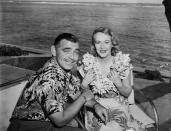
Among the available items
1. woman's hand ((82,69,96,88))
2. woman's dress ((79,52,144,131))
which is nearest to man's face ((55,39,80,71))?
woman's hand ((82,69,96,88))

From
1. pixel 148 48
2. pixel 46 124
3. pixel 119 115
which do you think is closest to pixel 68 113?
pixel 46 124

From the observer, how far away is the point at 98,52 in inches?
113

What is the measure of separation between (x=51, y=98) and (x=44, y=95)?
0.06 meters

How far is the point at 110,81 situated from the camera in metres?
2.84

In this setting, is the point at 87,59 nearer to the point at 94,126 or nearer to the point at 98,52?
the point at 98,52

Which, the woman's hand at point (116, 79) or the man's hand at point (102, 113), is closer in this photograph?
the man's hand at point (102, 113)

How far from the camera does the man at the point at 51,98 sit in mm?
1926

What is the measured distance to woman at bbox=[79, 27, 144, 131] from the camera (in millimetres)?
2549

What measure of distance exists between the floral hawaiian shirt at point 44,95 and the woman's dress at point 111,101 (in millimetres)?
649

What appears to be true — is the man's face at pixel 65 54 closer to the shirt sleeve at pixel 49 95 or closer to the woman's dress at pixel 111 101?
the shirt sleeve at pixel 49 95

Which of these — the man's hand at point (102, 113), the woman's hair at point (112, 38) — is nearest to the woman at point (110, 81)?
the woman's hair at point (112, 38)

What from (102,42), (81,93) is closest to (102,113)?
(81,93)

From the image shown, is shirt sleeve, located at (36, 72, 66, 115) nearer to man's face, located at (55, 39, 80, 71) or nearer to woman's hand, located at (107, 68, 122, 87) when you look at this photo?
man's face, located at (55, 39, 80, 71)

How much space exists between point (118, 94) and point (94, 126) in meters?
0.45
